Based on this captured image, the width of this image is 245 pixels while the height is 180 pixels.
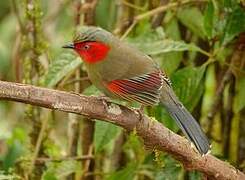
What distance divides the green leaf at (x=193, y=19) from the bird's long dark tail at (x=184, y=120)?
0.46m

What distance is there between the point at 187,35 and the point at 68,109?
1.38 meters

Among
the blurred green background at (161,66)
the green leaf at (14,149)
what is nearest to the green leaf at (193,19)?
the blurred green background at (161,66)

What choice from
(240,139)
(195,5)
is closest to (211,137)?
(240,139)

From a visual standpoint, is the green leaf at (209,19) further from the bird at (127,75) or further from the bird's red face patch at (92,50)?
the bird's red face patch at (92,50)

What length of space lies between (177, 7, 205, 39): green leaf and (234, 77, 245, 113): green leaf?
0.25 meters

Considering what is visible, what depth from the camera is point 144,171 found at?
3184 millimetres

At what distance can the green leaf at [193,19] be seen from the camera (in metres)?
3.08

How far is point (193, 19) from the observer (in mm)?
→ 3123

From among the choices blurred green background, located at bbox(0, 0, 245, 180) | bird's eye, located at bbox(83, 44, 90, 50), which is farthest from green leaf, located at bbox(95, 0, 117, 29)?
bird's eye, located at bbox(83, 44, 90, 50)

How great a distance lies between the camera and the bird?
254 cm

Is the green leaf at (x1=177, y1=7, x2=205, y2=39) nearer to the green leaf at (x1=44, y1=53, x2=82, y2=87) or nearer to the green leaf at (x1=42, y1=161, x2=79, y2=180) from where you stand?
the green leaf at (x1=44, y1=53, x2=82, y2=87)

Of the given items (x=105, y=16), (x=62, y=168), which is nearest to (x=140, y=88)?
(x=62, y=168)

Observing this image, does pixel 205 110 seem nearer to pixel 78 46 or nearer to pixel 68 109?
pixel 78 46

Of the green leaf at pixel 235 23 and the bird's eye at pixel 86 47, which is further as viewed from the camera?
the green leaf at pixel 235 23
